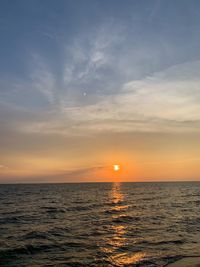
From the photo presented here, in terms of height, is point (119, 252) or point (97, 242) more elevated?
point (97, 242)

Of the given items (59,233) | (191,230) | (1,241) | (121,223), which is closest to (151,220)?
(121,223)

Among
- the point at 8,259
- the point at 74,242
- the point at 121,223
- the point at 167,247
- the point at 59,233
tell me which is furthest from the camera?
the point at 121,223

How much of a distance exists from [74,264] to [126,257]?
10.5 feet

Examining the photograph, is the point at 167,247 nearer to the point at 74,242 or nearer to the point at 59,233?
the point at 74,242

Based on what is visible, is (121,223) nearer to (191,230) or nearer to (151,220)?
(151,220)

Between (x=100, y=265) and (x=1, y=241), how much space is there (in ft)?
29.9

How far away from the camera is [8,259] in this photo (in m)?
16.4

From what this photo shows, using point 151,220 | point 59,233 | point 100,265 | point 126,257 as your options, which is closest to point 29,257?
point 100,265

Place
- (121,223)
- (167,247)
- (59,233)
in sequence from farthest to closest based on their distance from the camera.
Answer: (121,223) < (59,233) < (167,247)

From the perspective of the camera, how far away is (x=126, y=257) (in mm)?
16688

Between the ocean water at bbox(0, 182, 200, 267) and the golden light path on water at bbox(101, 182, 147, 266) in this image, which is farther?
the ocean water at bbox(0, 182, 200, 267)

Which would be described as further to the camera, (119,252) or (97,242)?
(97,242)

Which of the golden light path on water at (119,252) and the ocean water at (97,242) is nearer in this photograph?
the golden light path on water at (119,252)

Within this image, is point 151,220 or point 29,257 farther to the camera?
point 151,220
